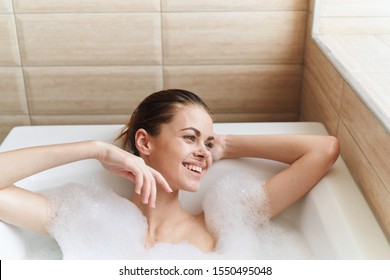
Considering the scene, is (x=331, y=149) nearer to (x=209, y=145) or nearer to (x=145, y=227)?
(x=209, y=145)

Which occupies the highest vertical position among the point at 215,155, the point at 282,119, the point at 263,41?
the point at 263,41

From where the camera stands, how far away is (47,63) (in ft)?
7.53

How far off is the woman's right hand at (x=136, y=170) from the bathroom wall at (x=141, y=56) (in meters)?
0.87

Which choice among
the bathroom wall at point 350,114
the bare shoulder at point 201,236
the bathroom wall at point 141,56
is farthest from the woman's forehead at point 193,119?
the bathroom wall at point 141,56

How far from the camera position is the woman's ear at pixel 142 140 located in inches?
63.6

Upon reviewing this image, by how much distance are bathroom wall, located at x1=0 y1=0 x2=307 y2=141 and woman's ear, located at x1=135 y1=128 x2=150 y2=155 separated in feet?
2.37

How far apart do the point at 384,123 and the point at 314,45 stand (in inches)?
32.1

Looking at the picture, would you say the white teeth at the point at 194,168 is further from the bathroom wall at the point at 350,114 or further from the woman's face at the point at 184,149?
the bathroom wall at the point at 350,114

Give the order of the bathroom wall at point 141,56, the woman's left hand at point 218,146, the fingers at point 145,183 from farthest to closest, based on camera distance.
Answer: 1. the bathroom wall at point 141,56
2. the woman's left hand at point 218,146
3. the fingers at point 145,183

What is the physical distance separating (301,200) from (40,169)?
2.54 feet

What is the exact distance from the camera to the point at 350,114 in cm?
166

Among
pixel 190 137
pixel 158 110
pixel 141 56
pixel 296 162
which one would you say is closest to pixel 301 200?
pixel 296 162

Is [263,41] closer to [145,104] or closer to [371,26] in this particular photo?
[371,26]

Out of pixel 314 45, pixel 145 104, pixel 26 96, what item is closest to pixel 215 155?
pixel 145 104
